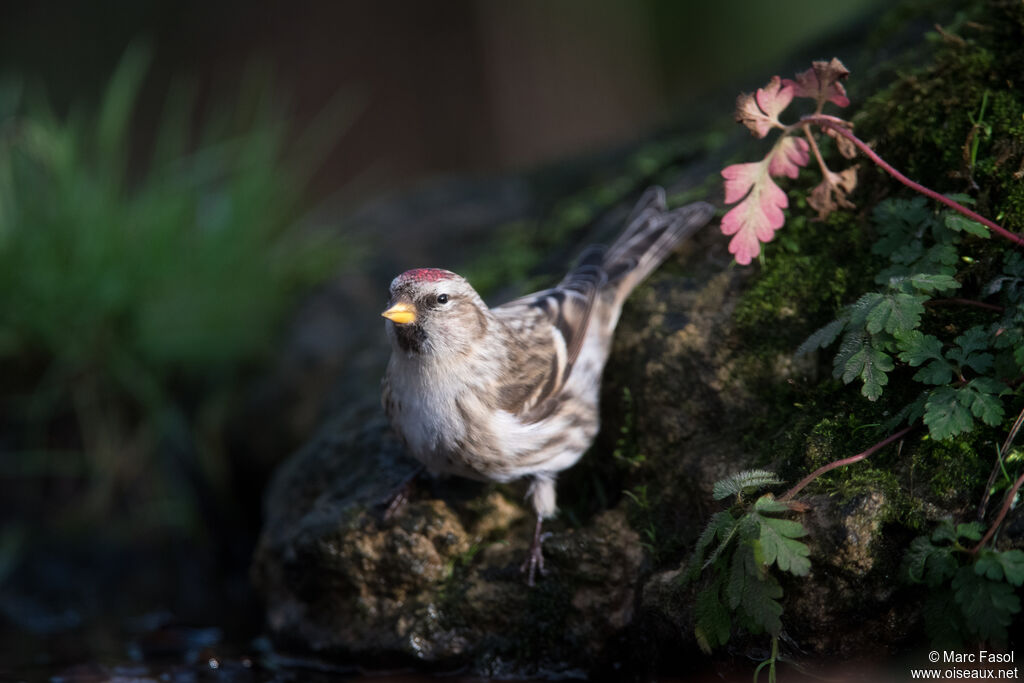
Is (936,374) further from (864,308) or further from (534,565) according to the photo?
(534,565)

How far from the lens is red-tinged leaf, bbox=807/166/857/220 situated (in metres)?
3.25

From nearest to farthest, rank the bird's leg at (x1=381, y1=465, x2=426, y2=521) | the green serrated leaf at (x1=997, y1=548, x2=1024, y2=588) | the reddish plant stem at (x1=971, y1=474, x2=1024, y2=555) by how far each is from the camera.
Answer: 1. the green serrated leaf at (x1=997, y1=548, x2=1024, y2=588)
2. the reddish plant stem at (x1=971, y1=474, x2=1024, y2=555)
3. the bird's leg at (x1=381, y1=465, x2=426, y2=521)

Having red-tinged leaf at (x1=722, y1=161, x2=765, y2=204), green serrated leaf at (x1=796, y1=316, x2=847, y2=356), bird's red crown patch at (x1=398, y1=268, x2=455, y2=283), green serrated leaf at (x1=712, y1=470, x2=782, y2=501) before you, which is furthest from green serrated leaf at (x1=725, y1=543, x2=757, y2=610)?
bird's red crown patch at (x1=398, y1=268, x2=455, y2=283)

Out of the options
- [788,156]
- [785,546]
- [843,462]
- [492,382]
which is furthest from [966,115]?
[492,382]

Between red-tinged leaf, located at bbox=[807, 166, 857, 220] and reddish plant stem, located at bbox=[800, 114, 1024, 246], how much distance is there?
151 millimetres

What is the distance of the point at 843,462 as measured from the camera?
2.69 meters

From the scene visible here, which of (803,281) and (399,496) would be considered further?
(399,496)

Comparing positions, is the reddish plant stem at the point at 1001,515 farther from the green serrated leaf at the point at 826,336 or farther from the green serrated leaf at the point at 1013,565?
the green serrated leaf at the point at 826,336

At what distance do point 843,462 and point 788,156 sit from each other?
1024 millimetres

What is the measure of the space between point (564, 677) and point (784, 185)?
2014 mm

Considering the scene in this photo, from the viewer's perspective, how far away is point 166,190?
571cm

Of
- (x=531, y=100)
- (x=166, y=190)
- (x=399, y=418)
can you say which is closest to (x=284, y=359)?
→ (x=166, y=190)

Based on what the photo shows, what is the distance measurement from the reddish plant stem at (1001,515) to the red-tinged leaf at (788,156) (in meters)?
1.17

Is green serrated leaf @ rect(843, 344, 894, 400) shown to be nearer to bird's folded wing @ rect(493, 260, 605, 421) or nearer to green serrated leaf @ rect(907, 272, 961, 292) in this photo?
green serrated leaf @ rect(907, 272, 961, 292)
